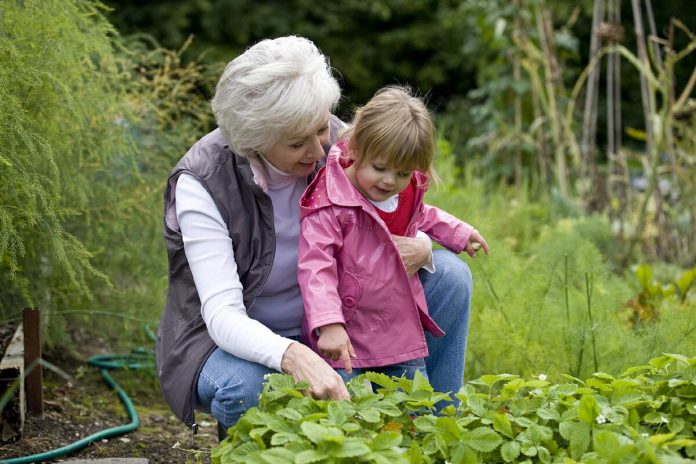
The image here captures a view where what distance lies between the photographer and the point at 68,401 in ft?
10.5

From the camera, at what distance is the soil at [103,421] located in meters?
2.80

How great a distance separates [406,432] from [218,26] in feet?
27.3

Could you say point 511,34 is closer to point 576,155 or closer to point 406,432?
point 576,155

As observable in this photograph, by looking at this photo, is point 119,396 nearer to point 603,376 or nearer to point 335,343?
point 335,343

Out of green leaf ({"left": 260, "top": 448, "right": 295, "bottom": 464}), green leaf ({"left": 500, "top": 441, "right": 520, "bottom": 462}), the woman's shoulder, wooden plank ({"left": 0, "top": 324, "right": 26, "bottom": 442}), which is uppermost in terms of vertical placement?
the woman's shoulder

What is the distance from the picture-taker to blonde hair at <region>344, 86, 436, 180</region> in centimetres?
230

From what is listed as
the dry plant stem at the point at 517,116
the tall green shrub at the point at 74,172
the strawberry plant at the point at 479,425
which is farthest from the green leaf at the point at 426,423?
the dry plant stem at the point at 517,116

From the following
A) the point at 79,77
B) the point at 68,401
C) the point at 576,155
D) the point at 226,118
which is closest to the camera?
the point at 226,118

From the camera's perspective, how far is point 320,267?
226 cm

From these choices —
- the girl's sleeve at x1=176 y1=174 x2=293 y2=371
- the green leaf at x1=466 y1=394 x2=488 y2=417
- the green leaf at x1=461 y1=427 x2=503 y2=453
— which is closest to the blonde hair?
the girl's sleeve at x1=176 y1=174 x2=293 y2=371

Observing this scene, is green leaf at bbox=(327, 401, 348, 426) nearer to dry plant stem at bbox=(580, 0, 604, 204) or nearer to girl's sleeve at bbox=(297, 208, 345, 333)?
girl's sleeve at bbox=(297, 208, 345, 333)

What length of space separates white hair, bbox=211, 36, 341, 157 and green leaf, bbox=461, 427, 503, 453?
884 mm

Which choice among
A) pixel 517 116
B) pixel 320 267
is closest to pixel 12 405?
pixel 320 267

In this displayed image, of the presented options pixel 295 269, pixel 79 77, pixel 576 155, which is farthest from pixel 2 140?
pixel 576 155
